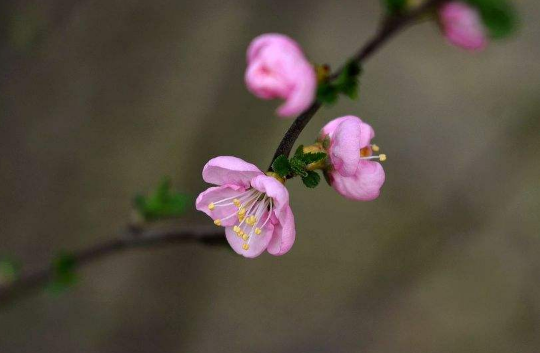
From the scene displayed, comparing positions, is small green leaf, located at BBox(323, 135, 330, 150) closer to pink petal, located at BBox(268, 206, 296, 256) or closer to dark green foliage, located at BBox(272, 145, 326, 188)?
dark green foliage, located at BBox(272, 145, 326, 188)

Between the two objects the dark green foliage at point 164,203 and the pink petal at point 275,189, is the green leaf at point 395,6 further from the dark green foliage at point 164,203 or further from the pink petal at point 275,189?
the dark green foliage at point 164,203

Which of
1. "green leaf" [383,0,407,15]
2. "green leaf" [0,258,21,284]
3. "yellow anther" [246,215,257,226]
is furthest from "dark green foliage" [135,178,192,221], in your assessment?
"green leaf" [383,0,407,15]

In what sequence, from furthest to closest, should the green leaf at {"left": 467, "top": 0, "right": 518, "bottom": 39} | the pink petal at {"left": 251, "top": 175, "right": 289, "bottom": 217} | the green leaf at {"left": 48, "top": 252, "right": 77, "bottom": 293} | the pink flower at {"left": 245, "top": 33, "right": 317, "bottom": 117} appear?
the green leaf at {"left": 48, "top": 252, "right": 77, "bottom": 293}, the pink petal at {"left": 251, "top": 175, "right": 289, "bottom": 217}, the pink flower at {"left": 245, "top": 33, "right": 317, "bottom": 117}, the green leaf at {"left": 467, "top": 0, "right": 518, "bottom": 39}

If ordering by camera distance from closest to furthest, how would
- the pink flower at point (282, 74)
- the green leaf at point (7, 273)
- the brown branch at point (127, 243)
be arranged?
the pink flower at point (282, 74) < the brown branch at point (127, 243) < the green leaf at point (7, 273)

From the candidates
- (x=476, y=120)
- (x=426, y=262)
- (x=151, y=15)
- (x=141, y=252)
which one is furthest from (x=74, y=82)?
(x=476, y=120)

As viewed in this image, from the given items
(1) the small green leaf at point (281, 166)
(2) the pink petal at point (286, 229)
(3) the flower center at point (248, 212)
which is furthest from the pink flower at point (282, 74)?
(3) the flower center at point (248, 212)

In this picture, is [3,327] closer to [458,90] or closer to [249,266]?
→ [249,266]
